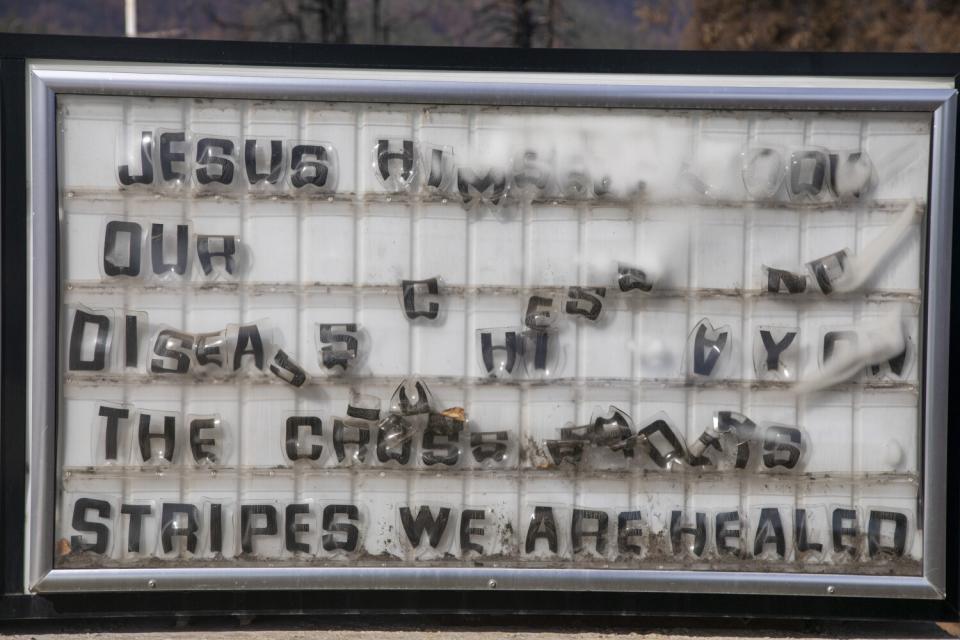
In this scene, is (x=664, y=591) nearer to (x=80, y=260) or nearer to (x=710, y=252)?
(x=710, y=252)

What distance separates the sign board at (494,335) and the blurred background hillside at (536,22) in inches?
57.1

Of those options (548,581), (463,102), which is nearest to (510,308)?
(463,102)

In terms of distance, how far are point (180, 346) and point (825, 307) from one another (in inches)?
82.8

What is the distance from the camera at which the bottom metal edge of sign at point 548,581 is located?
332cm

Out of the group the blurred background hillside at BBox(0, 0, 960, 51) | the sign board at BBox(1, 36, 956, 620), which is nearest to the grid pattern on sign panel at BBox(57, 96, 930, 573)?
the sign board at BBox(1, 36, 956, 620)

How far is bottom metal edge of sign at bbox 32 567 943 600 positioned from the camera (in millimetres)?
3322

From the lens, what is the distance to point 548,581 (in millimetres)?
3344

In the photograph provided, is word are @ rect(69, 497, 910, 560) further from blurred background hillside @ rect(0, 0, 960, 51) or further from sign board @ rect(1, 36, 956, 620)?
blurred background hillside @ rect(0, 0, 960, 51)

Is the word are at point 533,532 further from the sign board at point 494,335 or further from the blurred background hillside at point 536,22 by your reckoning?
the blurred background hillside at point 536,22

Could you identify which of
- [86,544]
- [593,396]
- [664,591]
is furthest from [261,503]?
[664,591]

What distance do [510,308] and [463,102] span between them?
676mm

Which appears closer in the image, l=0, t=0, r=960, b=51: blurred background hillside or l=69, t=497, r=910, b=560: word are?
l=69, t=497, r=910, b=560: word are

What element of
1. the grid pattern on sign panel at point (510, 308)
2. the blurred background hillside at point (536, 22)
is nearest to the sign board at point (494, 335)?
the grid pattern on sign panel at point (510, 308)

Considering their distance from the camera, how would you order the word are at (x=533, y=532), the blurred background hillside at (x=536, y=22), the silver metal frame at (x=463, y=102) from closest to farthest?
the silver metal frame at (x=463, y=102)
the word are at (x=533, y=532)
the blurred background hillside at (x=536, y=22)
